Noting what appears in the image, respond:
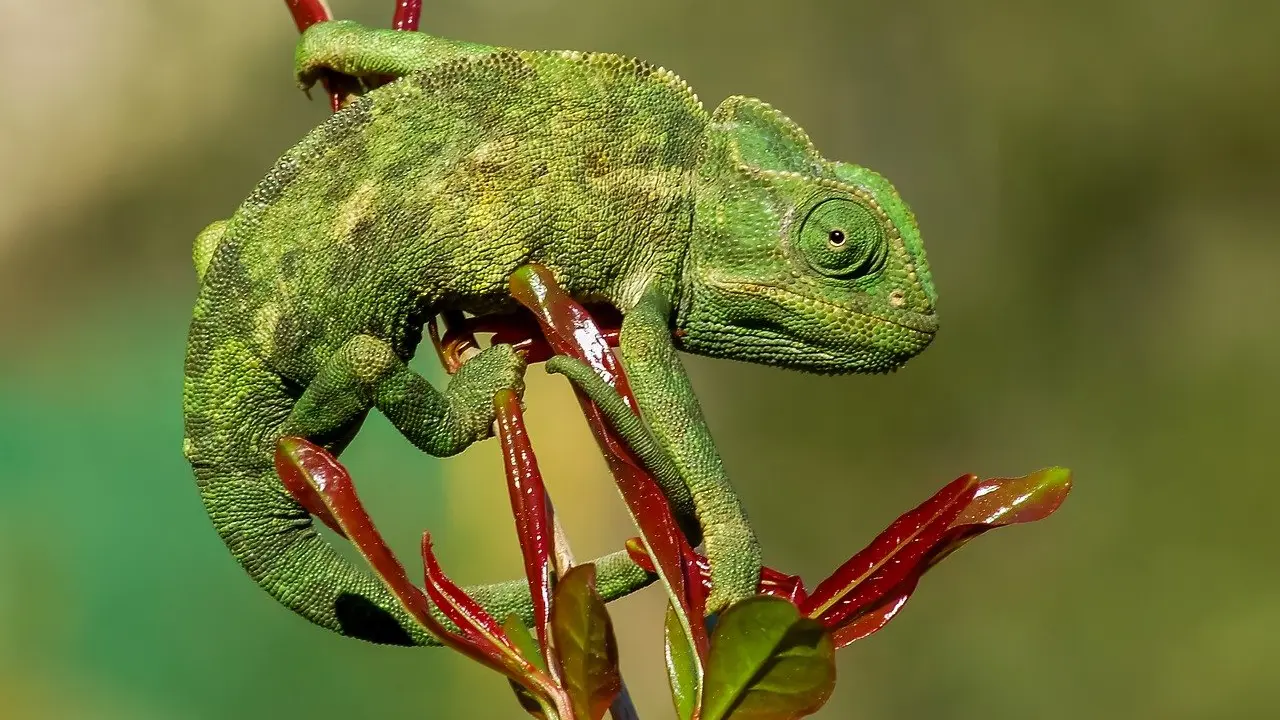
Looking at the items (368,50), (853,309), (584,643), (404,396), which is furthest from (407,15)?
(584,643)

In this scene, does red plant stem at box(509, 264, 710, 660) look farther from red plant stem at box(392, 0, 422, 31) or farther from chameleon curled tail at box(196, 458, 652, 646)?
red plant stem at box(392, 0, 422, 31)

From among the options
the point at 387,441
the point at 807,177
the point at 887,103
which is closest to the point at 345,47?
the point at 807,177

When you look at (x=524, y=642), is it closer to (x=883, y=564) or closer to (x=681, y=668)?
(x=681, y=668)

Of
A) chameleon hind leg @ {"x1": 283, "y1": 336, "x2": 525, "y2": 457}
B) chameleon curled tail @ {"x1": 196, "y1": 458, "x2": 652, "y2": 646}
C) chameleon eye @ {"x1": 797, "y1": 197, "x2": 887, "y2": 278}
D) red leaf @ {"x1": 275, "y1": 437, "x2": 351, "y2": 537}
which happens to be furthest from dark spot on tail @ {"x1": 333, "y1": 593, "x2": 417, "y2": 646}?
chameleon eye @ {"x1": 797, "y1": 197, "x2": 887, "y2": 278}

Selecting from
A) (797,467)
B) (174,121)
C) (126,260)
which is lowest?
(797,467)

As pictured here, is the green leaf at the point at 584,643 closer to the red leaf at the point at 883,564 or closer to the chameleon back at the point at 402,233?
the red leaf at the point at 883,564

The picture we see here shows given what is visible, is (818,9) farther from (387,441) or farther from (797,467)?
(387,441)

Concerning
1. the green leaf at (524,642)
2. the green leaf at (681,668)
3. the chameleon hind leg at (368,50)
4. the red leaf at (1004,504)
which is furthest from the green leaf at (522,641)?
the chameleon hind leg at (368,50)
